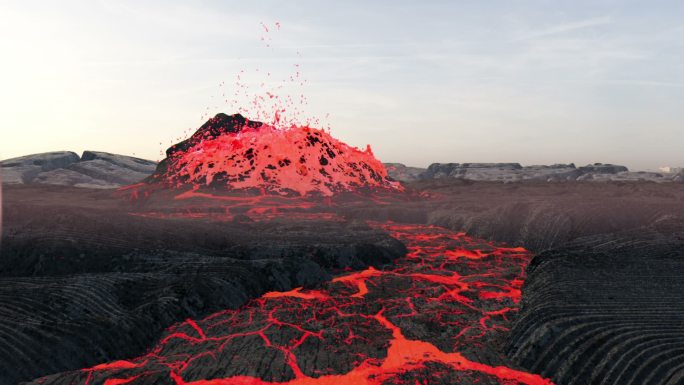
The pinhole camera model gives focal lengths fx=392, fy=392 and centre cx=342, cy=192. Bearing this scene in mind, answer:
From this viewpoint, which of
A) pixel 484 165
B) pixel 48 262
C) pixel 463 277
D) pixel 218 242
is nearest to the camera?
pixel 48 262

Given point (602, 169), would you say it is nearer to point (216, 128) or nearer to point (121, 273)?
point (216, 128)

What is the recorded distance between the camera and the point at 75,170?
11212 centimetres

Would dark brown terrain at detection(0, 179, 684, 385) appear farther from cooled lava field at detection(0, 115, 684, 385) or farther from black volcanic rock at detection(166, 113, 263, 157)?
black volcanic rock at detection(166, 113, 263, 157)

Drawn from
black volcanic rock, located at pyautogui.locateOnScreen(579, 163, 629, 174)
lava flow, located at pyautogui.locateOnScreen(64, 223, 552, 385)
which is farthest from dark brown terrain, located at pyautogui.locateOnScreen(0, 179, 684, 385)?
black volcanic rock, located at pyautogui.locateOnScreen(579, 163, 629, 174)

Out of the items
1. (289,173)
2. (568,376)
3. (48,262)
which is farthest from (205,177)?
(568,376)

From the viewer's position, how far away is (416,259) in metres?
18.8

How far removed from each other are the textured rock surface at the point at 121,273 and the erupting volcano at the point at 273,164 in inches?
1192

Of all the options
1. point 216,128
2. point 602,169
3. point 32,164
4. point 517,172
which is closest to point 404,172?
point 517,172

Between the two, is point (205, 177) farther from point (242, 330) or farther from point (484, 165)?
point (484, 165)

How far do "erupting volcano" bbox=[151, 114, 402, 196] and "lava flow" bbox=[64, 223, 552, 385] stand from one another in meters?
38.4

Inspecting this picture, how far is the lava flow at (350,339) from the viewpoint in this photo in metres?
7.81

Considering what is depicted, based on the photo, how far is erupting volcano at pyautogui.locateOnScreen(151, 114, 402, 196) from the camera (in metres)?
52.7

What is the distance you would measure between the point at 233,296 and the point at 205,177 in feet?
146

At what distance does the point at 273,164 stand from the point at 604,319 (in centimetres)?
4906
